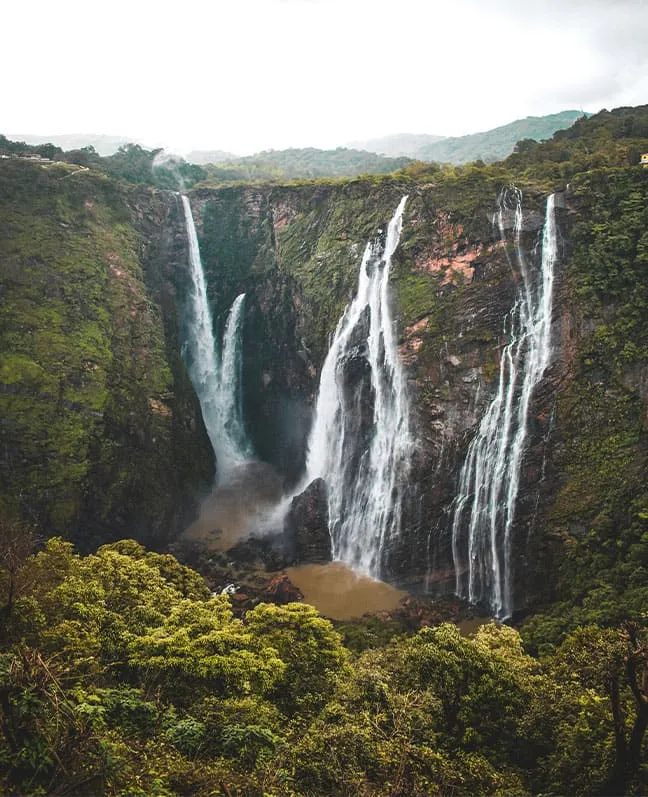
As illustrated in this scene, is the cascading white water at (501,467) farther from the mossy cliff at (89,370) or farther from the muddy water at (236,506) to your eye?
the mossy cliff at (89,370)

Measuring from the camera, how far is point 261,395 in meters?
34.9

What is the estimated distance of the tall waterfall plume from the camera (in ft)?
115

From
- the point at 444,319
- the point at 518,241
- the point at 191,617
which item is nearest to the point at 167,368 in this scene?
the point at 444,319

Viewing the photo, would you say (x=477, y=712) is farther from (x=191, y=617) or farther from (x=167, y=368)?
(x=167, y=368)

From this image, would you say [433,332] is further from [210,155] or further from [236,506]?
[210,155]

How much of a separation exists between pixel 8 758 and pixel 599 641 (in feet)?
29.8

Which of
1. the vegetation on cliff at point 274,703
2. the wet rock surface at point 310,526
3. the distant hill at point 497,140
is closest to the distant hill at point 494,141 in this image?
the distant hill at point 497,140

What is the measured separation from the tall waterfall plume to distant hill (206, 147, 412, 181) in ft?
66.9

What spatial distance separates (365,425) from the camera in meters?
26.3

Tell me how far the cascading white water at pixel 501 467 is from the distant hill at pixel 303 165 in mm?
34651

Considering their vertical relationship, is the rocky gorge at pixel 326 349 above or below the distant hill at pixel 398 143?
below

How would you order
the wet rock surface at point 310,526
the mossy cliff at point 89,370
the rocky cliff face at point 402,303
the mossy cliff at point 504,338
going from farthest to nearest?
1. the wet rock surface at point 310,526
2. the mossy cliff at point 89,370
3. the rocky cliff face at point 402,303
4. the mossy cliff at point 504,338

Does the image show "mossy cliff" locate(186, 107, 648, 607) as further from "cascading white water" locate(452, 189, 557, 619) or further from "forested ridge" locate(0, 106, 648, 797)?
"cascading white water" locate(452, 189, 557, 619)

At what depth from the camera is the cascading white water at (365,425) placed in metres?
24.3
